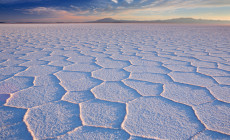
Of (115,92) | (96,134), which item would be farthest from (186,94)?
(96,134)

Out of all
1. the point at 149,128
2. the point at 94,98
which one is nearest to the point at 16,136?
the point at 94,98

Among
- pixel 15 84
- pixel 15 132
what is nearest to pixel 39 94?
pixel 15 84

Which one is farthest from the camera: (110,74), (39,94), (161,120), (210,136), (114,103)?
(110,74)

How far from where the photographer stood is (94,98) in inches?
45.6

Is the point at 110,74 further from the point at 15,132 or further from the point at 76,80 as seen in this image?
the point at 15,132

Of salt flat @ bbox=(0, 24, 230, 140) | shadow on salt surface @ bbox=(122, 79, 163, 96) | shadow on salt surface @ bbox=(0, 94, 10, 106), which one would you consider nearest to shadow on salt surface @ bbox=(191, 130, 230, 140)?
salt flat @ bbox=(0, 24, 230, 140)

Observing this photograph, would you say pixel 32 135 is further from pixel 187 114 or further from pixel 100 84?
Result: pixel 187 114

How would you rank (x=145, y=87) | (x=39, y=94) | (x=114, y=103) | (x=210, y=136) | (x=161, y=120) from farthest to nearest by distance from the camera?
(x=145, y=87), (x=39, y=94), (x=114, y=103), (x=161, y=120), (x=210, y=136)

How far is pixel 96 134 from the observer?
79cm

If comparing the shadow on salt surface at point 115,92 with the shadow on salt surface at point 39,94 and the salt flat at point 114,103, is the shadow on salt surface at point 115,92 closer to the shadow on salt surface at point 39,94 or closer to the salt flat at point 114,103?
the salt flat at point 114,103

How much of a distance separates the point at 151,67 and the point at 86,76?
0.75 meters

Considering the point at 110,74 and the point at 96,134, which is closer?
the point at 96,134

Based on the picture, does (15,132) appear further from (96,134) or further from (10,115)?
(96,134)

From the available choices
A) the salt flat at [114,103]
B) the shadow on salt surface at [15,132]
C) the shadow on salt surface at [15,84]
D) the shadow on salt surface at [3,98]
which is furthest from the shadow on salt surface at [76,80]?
the shadow on salt surface at [15,132]
